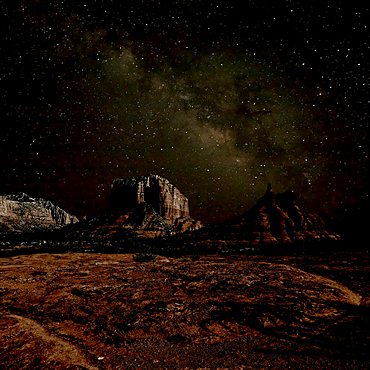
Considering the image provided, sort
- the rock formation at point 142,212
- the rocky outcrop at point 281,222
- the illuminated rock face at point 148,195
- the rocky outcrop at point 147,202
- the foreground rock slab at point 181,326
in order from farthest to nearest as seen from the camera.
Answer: the illuminated rock face at point 148,195
the rocky outcrop at point 147,202
the rock formation at point 142,212
the rocky outcrop at point 281,222
the foreground rock slab at point 181,326

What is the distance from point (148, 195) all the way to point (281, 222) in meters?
124

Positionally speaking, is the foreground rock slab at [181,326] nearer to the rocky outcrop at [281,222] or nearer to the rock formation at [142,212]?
the rocky outcrop at [281,222]

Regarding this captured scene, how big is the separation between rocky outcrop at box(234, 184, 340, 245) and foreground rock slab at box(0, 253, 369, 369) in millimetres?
49081

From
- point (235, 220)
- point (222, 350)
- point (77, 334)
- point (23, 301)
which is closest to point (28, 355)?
point (77, 334)

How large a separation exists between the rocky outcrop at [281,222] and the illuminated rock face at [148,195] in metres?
93.0

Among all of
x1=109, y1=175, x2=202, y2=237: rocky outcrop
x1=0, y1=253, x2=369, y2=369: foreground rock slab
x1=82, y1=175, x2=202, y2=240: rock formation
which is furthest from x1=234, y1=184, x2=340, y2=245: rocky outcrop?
x1=109, y1=175, x2=202, y2=237: rocky outcrop

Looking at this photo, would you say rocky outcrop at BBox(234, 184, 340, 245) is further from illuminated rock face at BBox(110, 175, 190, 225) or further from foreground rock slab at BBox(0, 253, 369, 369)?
illuminated rock face at BBox(110, 175, 190, 225)

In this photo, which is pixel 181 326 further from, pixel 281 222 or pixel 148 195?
pixel 148 195

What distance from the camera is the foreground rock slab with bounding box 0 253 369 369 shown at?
8391 mm

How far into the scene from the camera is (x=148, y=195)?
188 metres

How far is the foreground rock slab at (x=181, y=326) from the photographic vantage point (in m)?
8.39

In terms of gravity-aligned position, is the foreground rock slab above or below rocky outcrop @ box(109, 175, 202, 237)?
below

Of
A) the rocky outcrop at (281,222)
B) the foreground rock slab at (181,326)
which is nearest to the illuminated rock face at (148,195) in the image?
the rocky outcrop at (281,222)

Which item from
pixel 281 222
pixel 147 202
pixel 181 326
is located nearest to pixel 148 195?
pixel 147 202
